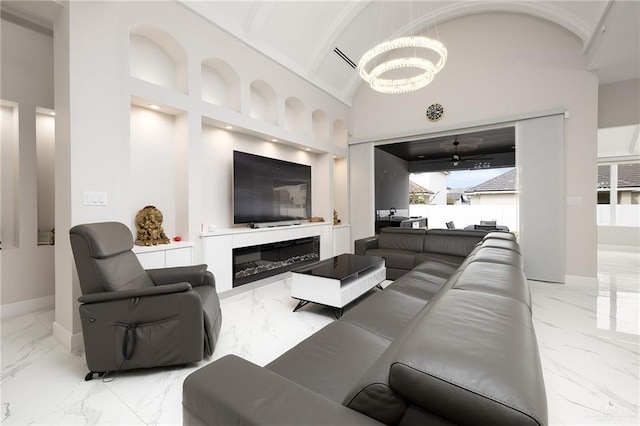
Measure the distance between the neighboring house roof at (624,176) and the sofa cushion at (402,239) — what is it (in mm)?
6411

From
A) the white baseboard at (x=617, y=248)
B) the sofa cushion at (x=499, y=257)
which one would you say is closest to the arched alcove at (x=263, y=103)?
the sofa cushion at (x=499, y=257)

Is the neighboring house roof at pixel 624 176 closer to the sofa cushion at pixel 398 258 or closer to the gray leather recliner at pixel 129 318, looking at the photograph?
the sofa cushion at pixel 398 258

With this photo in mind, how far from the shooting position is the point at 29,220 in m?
3.00

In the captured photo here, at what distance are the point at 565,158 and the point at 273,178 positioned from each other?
172 inches

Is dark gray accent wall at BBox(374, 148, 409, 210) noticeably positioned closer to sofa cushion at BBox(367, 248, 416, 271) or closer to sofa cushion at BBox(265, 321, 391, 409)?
sofa cushion at BBox(367, 248, 416, 271)

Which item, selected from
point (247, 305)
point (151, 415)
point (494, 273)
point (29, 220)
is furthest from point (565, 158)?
point (29, 220)

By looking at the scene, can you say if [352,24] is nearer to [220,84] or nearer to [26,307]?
[220,84]

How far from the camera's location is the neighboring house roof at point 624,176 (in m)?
7.00

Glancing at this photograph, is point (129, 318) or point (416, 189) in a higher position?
point (416, 189)

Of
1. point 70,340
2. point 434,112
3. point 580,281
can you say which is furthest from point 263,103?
point 580,281

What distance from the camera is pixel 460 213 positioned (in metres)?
7.79

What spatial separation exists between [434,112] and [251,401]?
553 centimetres

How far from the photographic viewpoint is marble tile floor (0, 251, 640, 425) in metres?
1.52

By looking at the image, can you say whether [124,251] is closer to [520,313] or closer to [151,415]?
[151,415]
